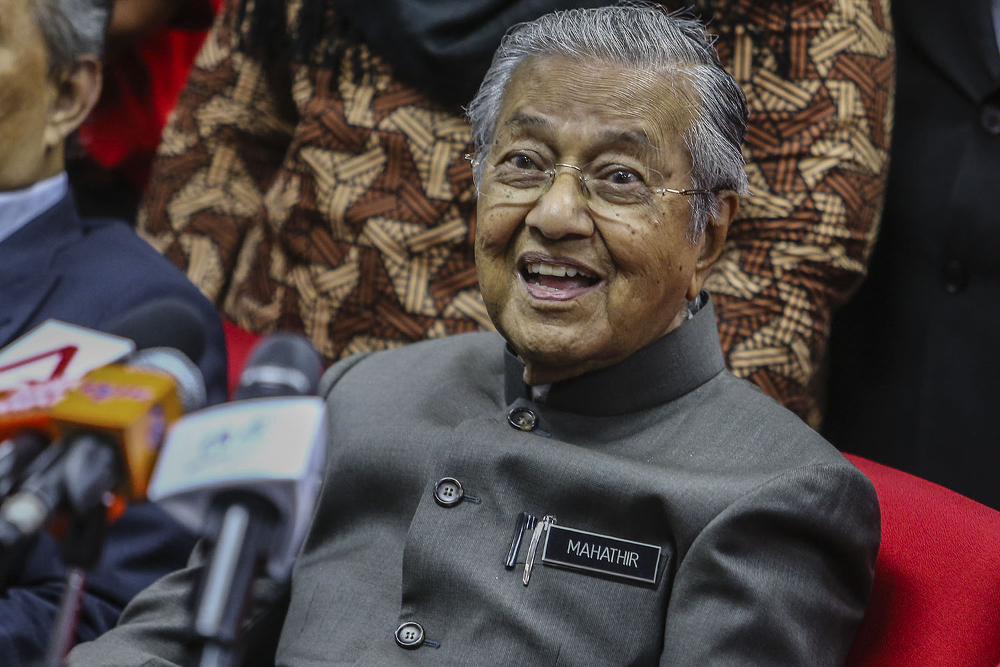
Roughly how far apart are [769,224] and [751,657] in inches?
40.6

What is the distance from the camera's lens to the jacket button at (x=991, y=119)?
7.04ft

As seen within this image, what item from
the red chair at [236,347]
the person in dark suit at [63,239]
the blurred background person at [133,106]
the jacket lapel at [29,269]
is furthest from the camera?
the blurred background person at [133,106]

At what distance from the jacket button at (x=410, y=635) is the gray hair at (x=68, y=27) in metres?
1.21

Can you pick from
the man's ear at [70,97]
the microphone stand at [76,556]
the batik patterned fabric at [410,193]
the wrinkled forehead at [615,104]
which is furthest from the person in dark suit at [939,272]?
the microphone stand at [76,556]

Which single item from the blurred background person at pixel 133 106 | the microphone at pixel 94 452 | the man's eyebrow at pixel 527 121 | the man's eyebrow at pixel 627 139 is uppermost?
the microphone at pixel 94 452

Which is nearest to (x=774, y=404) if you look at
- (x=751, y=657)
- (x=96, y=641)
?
(x=751, y=657)

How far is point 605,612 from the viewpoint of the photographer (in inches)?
56.7

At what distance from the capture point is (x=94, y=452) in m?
0.81

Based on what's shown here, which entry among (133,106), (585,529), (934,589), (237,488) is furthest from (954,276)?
(133,106)

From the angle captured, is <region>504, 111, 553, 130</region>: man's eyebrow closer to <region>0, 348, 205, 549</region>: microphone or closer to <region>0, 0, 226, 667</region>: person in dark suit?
<region>0, 0, 226, 667</region>: person in dark suit

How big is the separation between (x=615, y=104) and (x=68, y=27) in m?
1.07

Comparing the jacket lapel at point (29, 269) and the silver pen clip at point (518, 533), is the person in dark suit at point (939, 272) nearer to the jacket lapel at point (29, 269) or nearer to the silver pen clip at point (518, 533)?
the silver pen clip at point (518, 533)

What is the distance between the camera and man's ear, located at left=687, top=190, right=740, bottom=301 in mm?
1667

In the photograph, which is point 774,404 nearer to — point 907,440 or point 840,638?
point 840,638
